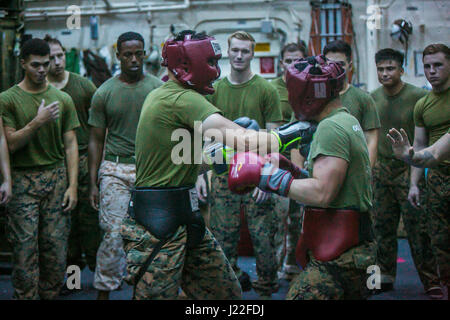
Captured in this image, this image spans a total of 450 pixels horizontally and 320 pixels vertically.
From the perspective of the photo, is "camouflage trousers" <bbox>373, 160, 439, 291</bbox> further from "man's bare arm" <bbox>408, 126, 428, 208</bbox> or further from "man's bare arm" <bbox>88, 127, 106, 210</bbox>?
"man's bare arm" <bbox>88, 127, 106, 210</bbox>

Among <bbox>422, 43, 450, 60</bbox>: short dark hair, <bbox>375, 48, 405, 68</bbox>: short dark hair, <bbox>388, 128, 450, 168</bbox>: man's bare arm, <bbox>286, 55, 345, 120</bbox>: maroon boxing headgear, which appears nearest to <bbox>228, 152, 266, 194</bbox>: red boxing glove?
<bbox>286, 55, 345, 120</bbox>: maroon boxing headgear

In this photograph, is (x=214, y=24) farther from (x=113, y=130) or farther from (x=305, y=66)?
(x=305, y=66)

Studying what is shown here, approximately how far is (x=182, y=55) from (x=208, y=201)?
2598mm

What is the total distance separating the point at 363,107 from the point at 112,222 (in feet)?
7.46

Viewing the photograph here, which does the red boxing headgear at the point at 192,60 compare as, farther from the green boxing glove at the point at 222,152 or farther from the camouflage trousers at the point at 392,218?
the camouflage trousers at the point at 392,218

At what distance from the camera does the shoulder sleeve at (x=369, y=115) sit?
4.63 metres

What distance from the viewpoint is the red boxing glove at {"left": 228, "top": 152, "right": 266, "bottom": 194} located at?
8.31 feet

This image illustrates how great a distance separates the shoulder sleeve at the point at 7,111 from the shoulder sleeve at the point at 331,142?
2.73 metres

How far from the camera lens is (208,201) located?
536 cm

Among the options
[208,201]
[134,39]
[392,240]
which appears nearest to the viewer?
[134,39]

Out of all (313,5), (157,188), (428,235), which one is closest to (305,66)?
(157,188)

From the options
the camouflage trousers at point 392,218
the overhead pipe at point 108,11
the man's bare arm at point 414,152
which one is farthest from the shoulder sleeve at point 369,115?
the overhead pipe at point 108,11

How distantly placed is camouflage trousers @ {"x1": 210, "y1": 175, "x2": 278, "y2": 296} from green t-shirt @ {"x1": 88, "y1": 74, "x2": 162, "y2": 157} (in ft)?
2.81

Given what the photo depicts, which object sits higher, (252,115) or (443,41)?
(443,41)
